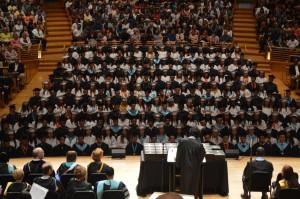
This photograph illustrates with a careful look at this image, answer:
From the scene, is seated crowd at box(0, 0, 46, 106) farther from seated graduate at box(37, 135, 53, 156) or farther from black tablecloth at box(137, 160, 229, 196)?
black tablecloth at box(137, 160, 229, 196)

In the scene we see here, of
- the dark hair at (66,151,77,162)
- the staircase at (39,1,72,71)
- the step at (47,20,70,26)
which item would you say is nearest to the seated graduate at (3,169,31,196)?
the dark hair at (66,151,77,162)

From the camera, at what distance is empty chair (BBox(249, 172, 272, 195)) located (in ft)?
31.8

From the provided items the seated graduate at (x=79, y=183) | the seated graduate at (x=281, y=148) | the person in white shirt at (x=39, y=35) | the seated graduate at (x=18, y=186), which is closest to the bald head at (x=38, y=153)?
the seated graduate at (x=18, y=186)

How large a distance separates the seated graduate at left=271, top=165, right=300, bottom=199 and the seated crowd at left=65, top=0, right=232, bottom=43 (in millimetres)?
12115

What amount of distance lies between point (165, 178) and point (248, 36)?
13831mm

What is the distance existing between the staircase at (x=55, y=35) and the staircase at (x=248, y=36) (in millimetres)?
6972

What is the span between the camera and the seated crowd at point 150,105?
47.3 feet

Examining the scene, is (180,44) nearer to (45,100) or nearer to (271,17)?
(271,17)

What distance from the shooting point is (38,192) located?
25.5ft

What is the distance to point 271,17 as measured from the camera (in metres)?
22.5

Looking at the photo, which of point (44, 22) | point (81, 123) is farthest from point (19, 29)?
point (81, 123)

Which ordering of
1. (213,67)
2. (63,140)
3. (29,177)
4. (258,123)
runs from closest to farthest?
(29,177), (63,140), (258,123), (213,67)

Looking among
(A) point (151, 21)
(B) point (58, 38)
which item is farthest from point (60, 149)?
(B) point (58, 38)

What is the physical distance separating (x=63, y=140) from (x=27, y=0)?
10485 mm
